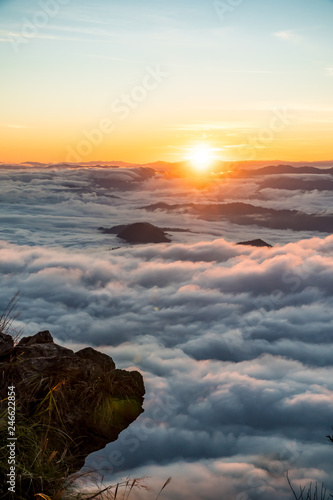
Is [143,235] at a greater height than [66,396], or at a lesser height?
greater

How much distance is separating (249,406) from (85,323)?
37.9 meters

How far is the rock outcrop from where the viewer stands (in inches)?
315

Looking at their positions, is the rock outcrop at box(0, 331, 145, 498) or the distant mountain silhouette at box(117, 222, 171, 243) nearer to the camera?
the rock outcrop at box(0, 331, 145, 498)

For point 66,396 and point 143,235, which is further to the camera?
point 143,235

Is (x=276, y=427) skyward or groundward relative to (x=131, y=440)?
groundward

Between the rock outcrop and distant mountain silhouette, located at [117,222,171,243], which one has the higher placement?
distant mountain silhouette, located at [117,222,171,243]

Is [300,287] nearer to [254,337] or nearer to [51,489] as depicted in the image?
[254,337]

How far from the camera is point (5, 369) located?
28.6 ft

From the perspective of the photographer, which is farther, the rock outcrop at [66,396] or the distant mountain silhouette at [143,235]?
the distant mountain silhouette at [143,235]

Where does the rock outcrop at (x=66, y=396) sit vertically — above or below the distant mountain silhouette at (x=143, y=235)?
below

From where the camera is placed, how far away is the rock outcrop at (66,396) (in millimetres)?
7996

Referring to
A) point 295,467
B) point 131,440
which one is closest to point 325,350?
→ point 295,467

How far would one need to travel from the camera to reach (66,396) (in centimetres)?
931

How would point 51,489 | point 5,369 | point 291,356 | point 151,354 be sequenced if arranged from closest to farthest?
point 51,489 < point 5,369 < point 151,354 < point 291,356
